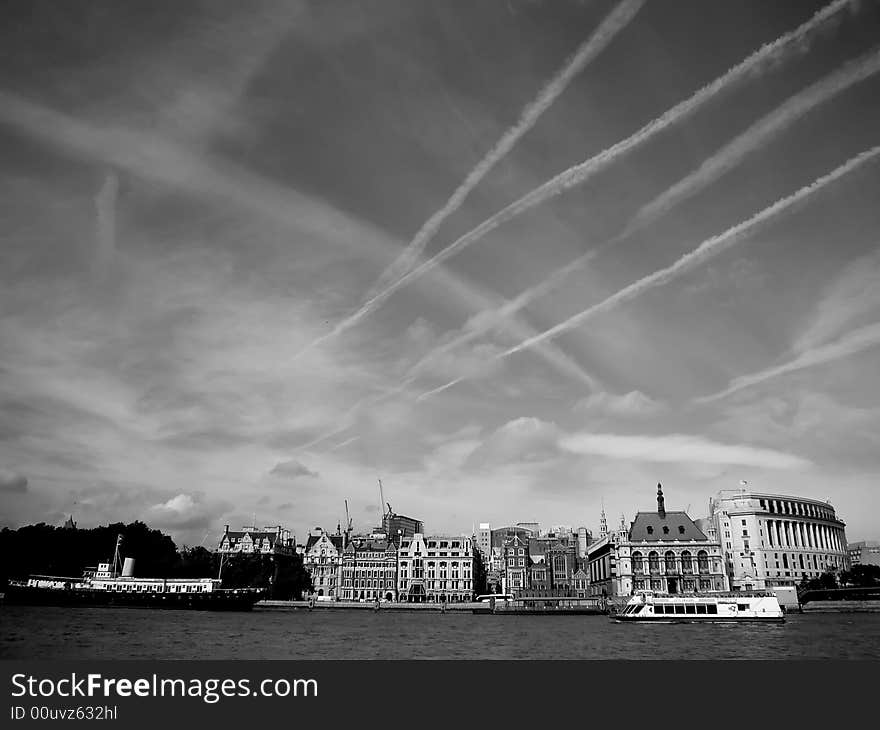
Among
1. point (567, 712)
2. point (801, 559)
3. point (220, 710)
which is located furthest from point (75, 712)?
point (801, 559)

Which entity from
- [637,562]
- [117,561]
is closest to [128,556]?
[117,561]

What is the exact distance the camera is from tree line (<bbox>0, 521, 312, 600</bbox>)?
6526 inches

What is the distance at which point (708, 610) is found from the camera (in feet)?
334

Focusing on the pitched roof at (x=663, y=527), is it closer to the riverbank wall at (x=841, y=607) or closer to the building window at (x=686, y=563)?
the building window at (x=686, y=563)

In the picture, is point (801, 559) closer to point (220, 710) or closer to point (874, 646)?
point (874, 646)

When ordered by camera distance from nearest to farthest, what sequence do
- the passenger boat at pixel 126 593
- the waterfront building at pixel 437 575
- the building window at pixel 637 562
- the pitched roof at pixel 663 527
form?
the passenger boat at pixel 126 593 < the building window at pixel 637 562 < the pitched roof at pixel 663 527 < the waterfront building at pixel 437 575

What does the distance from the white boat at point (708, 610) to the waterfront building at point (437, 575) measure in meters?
92.7

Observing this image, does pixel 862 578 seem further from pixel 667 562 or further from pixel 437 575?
pixel 437 575

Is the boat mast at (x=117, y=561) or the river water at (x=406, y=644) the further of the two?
the boat mast at (x=117, y=561)

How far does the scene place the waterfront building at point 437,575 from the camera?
633 ft

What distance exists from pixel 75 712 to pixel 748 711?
1914 centimetres

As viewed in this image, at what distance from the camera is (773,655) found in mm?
52781

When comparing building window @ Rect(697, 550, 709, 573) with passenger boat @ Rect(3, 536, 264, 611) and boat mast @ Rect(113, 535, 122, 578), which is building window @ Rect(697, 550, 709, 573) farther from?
boat mast @ Rect(113, 535, 122, 578)

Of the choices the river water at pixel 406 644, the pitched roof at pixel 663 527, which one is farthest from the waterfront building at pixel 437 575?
the river water at pixel 406 644
